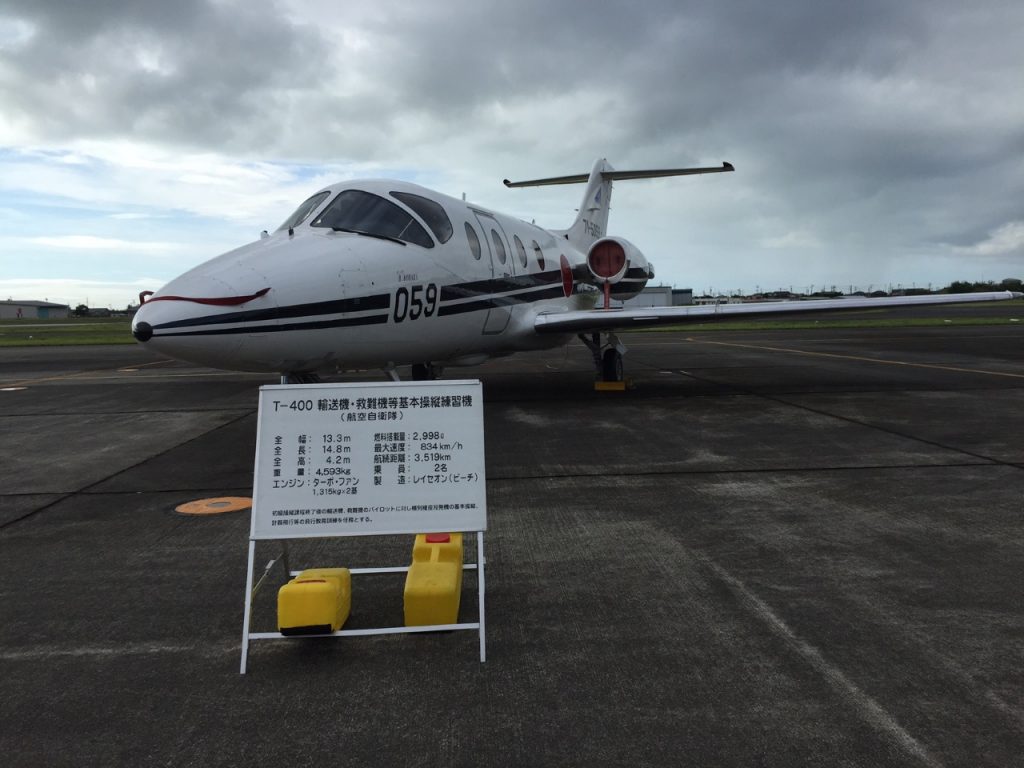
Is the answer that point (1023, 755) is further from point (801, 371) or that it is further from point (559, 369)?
point (559, 369)

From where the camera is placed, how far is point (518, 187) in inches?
872

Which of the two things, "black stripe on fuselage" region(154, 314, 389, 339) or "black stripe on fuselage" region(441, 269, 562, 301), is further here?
"black stripe on fuselage" region(441, 269, 562, 301)

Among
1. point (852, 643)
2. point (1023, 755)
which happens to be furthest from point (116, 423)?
point (1023, 755)

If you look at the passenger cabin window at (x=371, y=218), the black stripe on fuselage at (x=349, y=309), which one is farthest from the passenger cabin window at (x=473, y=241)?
the passenger cabin window at (x=371, y=218)

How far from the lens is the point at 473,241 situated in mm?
10461

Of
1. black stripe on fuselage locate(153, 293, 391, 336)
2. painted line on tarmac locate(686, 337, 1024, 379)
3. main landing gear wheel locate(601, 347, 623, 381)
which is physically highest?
black stripe on fuselage locate(153, 293, 391, 336)

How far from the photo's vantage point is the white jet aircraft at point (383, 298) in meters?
6.39

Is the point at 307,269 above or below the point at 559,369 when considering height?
above

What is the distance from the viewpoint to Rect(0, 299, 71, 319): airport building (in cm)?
14370

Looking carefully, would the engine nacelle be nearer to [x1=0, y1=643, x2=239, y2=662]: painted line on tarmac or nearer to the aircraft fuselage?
the aircraft fuselage

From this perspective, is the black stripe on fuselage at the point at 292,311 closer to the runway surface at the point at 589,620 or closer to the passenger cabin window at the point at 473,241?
the runway surface at the point at 589,620

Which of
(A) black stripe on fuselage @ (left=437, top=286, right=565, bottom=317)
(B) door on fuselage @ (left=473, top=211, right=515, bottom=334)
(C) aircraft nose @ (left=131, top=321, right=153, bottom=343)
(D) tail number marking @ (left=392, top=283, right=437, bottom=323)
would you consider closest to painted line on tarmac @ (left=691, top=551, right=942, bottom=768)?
(C) aircraft nose @ (left=131, top=321, right=153, bottom=343)

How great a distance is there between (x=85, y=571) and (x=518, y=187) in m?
18.8

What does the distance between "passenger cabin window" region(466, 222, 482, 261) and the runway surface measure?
3.00 metres
